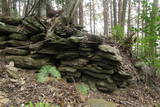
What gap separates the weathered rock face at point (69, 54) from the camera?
3.87m

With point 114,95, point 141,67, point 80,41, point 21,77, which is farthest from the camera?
point 141,67

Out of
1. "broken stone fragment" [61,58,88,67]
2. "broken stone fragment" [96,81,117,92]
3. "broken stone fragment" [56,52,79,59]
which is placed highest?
"broken stone fragment" [56,52,79,59]

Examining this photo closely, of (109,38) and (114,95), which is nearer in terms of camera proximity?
(114,95)

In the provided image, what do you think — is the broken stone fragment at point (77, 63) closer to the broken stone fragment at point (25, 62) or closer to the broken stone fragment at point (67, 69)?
the broken stone fragment at point (67, 69)

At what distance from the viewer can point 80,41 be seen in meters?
3.84

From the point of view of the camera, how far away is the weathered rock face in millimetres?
3871

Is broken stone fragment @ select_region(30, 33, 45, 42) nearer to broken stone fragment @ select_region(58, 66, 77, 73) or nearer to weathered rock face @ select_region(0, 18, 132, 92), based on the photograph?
weathered rock face @ select_region(0, 18, 132, 92)

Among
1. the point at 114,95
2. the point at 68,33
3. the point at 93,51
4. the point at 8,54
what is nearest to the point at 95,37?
the point at 93,51

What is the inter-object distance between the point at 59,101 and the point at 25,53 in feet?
7.02

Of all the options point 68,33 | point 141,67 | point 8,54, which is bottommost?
point 141,67

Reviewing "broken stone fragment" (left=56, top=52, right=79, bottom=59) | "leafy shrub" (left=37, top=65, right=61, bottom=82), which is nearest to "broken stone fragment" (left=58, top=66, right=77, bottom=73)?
"broken stone fragment" (left=56, top=52, right=79, bottom=59)

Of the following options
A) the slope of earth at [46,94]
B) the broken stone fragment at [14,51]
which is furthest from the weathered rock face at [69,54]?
the slope of earth at [46,94]

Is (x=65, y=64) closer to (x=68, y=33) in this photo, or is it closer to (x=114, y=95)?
(x=68, y=33)


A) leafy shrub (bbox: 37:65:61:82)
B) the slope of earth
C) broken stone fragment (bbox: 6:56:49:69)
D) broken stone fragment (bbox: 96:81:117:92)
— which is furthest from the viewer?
broken stone fragment (bbox: 96:81:117:92)
